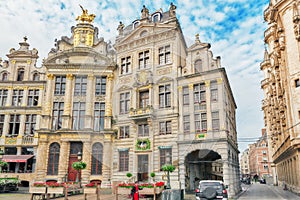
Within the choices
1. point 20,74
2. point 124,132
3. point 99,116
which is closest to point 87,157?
point 99,116

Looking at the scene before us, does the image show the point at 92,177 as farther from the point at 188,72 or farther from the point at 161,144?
the point at 188,72

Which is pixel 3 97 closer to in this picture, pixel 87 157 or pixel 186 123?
pixel 87 157

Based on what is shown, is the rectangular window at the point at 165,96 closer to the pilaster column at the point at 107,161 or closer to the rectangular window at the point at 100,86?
the pilaster column at the point at 107,161

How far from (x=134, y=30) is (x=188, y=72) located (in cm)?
806

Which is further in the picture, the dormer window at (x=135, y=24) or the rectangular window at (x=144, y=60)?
the dormer window at (x=135, y=24)

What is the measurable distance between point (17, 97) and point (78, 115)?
888cm

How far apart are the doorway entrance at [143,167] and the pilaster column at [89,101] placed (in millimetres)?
7519

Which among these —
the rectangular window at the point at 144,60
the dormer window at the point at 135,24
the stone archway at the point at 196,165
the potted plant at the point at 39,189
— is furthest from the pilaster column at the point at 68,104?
the stone archway at the point at 196,165

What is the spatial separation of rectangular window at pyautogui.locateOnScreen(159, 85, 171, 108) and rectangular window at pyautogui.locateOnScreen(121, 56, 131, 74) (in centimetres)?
498

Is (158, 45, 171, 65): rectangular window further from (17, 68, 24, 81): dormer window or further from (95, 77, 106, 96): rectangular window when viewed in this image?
(17, 68, 24, 81): dormer window

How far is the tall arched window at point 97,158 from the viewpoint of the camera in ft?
91.6

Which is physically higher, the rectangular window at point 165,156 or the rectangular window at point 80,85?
the rectangular window at point 80,85

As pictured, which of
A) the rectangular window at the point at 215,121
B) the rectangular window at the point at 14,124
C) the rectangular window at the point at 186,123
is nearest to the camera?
the rectangular window at the point at 215,121

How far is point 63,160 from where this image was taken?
92.0ft
